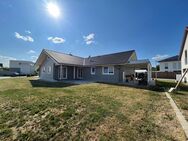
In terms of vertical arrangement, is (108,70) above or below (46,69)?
below

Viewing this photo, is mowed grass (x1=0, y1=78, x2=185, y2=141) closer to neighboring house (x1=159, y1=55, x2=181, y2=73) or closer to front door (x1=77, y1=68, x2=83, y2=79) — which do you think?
front door (x1=77, y1=68, x2=83, y2=79)

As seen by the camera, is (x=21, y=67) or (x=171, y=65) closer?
(x=171, y=65)

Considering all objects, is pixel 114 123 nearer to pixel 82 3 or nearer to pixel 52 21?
pixel 82 3

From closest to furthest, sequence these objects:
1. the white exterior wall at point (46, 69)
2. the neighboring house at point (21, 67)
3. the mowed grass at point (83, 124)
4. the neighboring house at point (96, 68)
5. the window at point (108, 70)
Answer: the mowed grass at point (83, 124) → the neighboring house at point (96, 68) → the window at point (108, 70) → the white exterior wall at point (46, 69) → the neighboring house at point (21, 67)

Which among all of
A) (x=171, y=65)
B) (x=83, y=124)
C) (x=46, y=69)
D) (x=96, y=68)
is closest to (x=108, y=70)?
(x=96, y=68)

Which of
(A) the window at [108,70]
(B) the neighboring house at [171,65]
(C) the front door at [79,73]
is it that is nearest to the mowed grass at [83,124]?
(A) the window at [108,70]

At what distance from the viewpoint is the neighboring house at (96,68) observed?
17.5 meters

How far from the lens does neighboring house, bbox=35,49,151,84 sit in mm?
17469

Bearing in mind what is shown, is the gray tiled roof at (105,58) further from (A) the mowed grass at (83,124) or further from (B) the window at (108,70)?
(A) the mowed grass at (83,124)

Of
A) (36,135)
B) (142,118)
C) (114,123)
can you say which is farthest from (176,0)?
(36,135)

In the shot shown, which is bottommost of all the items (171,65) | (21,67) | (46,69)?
(46,69)

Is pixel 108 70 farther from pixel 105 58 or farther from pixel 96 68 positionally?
pixel 105 58

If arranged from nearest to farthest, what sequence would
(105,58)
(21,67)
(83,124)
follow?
(83,124)
(105,58)
(21,67)

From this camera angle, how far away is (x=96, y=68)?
20203mm
